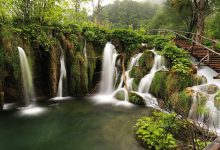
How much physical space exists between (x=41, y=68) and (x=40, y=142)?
5353mm

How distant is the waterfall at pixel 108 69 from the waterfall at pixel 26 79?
426cm

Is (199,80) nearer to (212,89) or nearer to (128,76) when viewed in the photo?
(212,89)

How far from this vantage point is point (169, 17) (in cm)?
2317

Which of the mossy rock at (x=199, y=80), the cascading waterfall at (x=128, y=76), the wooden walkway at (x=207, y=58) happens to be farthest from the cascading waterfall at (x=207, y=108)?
the cascading waterfall at (x=128, y=76)

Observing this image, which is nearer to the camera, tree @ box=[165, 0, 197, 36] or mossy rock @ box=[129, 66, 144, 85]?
mossy rock @ box=[129, 66, 144, 85]

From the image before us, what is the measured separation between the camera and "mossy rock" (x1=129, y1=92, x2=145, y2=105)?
10.2 meters

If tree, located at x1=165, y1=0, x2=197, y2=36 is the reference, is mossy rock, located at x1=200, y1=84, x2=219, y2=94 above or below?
below

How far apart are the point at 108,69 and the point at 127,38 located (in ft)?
8.76

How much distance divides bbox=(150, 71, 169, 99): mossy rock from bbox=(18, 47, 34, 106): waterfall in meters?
6.37

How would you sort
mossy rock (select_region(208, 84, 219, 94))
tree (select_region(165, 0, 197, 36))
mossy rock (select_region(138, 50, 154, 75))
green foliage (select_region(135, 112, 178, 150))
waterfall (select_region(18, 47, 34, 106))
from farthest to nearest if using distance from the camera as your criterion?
tree (select_region(165, 0, 197, 36)) < mossy rock (select_region(138, 50, 154, 75)) < waterfall (select_region(18, 47, 34, 106)) < mossy rock (select_region(208, 84, 219, 94)) < green foliage (select_region(135, 112, 178, 150))

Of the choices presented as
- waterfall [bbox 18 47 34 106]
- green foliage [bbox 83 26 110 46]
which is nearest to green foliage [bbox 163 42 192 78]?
green foliage [bbox 83 26 110 46]

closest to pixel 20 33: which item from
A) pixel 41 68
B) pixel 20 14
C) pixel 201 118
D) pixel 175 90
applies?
pixel 20 14

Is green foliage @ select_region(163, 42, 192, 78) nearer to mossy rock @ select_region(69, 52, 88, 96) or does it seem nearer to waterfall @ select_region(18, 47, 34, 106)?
mossy rock @ select_region(69, 52, 88, 96)

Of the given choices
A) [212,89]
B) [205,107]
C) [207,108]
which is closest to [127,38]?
[212,89]
